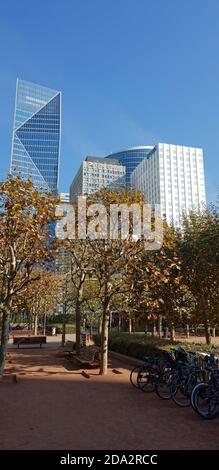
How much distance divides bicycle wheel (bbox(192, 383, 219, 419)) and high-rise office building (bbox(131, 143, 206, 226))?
163m

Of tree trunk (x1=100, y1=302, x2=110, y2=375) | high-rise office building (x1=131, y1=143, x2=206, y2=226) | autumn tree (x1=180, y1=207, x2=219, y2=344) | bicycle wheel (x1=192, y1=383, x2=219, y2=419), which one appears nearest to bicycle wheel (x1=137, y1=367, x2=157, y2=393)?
bicycle wheel (x1=192, y1=383, x2=219, y2=419)

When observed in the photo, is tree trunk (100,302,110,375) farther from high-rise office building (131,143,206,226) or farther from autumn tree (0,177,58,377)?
high-rise office building (131,143,206,226)

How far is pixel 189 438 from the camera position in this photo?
646cm

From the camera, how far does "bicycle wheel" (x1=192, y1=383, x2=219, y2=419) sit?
766 cm

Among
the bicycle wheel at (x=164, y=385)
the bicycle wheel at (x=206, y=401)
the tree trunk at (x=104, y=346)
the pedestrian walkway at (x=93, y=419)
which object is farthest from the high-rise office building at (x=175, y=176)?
the bicycle wheel at (x=206, y=401)

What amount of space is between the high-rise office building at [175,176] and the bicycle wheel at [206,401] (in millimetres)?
162674

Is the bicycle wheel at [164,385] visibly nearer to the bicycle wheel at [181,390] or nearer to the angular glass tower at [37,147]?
the bicycle wheel at [181,390]

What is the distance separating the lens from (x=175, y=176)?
570 feet

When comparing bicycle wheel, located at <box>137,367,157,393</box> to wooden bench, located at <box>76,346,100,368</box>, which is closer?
bicycle wheel, located at <box>137,367,157,393</box>

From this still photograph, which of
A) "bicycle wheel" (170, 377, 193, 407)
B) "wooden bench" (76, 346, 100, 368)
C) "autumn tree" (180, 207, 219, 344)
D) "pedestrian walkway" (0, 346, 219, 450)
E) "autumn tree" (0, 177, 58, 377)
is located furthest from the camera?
"autumn tree" (180, 207, 219, 344)

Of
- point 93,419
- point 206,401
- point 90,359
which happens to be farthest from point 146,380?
point 90,359
